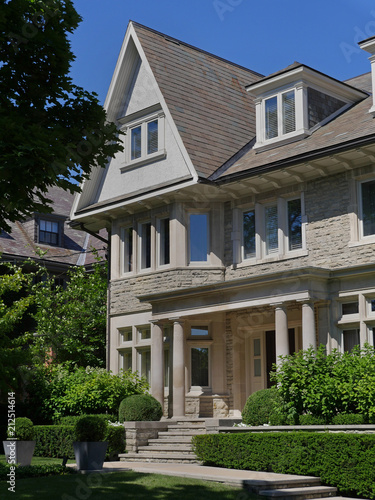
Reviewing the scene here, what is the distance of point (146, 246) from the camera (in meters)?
24.1

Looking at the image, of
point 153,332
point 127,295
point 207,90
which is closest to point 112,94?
point 207,90

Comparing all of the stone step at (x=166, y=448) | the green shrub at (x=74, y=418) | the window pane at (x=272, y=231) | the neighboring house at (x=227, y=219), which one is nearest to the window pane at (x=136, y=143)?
the neighboring house at (x=227, y=219)

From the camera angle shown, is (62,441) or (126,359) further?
(126,359)

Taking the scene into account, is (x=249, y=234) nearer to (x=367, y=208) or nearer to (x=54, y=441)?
(x=367, y=208)

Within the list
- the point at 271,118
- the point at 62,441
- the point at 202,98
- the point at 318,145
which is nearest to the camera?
the point at 318,145

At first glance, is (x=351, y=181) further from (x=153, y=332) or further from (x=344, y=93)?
(x=153, y=332)

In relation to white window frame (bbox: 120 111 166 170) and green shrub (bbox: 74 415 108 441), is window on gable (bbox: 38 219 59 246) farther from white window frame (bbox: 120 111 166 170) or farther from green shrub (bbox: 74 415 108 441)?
green shrub (bbox: 74 415 108 441)

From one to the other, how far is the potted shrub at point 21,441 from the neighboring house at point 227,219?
5.21 metres

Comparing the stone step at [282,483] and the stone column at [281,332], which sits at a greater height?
the stone column at [281,332]

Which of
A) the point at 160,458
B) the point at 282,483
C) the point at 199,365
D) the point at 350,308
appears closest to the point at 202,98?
the point at 199,365

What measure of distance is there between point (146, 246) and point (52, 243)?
1394cm

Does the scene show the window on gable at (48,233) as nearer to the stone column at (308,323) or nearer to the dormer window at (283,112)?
the dormer window at (283,112)

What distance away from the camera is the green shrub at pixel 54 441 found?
19.7 m

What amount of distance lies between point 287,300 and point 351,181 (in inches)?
139
